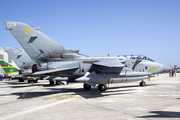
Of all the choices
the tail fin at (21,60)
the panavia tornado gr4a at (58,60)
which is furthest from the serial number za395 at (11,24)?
the tail fin at (21,60)

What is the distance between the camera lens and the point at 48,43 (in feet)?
46.9

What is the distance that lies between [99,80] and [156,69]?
8.02m

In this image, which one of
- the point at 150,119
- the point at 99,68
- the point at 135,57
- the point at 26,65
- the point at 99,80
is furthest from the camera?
the point at 26,65

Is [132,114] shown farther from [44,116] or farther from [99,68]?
[99,68]

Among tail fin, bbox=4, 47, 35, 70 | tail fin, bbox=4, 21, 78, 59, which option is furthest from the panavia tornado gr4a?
tail fin, bbox=4, 47, 35, 70

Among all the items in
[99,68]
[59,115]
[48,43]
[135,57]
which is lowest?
[59,115]

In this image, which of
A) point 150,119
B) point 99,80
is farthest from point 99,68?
point 150,119

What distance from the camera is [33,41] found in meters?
14.1

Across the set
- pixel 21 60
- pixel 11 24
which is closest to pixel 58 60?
pixel 11 24

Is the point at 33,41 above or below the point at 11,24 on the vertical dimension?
below

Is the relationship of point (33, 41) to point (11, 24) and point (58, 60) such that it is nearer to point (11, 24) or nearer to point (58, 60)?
point (11, 24)

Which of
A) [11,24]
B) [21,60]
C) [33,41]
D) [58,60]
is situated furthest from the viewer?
[21,60]

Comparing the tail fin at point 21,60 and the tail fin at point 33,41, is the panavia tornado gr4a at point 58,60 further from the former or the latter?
the tail fin at point 21,60

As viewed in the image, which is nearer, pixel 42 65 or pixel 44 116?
pixel 44 116
